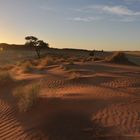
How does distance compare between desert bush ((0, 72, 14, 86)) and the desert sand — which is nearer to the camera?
the desert sand

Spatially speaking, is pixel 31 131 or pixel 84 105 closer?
pixel 31 131

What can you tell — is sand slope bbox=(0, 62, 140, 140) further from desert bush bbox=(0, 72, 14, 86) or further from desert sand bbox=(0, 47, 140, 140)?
desert bush bbox=(0, 72, 14, 86)

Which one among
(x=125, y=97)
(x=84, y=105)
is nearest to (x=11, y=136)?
(x=84, y=105)

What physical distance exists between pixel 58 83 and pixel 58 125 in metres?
8.52

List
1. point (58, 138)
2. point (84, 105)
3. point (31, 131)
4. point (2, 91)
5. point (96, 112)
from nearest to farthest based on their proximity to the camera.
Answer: point (58, 138) < point (31, 131) < point (96, 112) < point (84, 105) < point (2, 91)

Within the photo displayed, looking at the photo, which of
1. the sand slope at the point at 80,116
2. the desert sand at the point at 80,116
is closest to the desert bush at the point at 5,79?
the desert sand at the point at 80,116

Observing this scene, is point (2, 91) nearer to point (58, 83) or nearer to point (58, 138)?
point (58, 83)

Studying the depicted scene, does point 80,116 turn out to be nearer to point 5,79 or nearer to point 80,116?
point 80,116

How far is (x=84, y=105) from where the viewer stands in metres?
13.2

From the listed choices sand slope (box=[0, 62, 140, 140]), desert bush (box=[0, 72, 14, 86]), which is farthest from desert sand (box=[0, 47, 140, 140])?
desert bush (box=[0, 72, 14, 86])

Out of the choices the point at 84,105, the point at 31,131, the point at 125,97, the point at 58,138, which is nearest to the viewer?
the point at 58,138

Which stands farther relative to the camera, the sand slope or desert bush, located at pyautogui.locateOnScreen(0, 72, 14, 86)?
desert bush, located at pyautogui.locateOnScreen(0, 72, 14, 86)

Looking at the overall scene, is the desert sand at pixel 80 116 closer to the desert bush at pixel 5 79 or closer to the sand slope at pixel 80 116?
the sand slope at pixel 80 116

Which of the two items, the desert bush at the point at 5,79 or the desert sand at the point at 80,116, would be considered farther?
the desert bush at the point at 5,79
